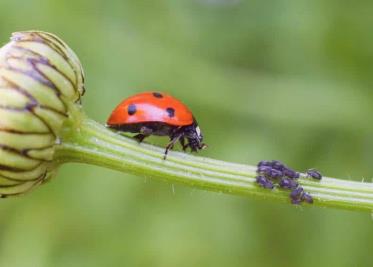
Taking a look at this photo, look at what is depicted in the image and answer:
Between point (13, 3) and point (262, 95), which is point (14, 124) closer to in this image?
point (13, 3)

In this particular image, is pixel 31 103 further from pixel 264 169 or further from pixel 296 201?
pixel 296 201

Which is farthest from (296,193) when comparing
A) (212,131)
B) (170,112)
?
(212,131)

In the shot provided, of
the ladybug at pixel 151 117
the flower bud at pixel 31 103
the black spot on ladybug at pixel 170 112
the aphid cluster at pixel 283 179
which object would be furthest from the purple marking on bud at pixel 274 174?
the flower bud at pixel 31 103

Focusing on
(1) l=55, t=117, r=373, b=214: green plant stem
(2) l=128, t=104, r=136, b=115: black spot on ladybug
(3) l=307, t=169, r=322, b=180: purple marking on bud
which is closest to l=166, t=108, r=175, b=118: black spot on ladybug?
(2) l=128, t=104, r=136, b=115: black spot on ladybug

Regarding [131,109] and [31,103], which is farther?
[131,109]

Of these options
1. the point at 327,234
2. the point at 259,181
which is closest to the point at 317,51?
the point at 327,234
